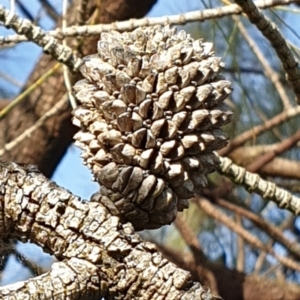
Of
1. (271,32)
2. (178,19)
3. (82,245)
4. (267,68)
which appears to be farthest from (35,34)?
(267,68)

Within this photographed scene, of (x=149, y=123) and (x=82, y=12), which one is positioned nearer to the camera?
(x=149, y=123)

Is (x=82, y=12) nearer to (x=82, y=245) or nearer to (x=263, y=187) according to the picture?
(x=263, y=187)

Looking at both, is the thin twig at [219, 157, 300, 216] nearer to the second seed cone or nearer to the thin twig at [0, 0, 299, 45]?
the thin twig at [0, 0, 299, 45]

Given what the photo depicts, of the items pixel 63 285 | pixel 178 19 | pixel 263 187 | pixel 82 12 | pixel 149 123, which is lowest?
pixel 63 285

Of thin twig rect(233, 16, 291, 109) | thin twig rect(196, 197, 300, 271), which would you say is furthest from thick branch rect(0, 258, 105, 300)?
thin twig rect(233, 16, 291, 109)

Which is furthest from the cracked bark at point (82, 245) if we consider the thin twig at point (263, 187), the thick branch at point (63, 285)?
the thin twig at point (263, 187)

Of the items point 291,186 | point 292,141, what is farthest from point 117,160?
point 291,186

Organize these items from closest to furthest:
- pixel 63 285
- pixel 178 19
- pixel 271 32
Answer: pixel 63 285 < pixel 271 32 < pixel 178 19

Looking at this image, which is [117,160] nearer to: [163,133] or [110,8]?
[163,133]
